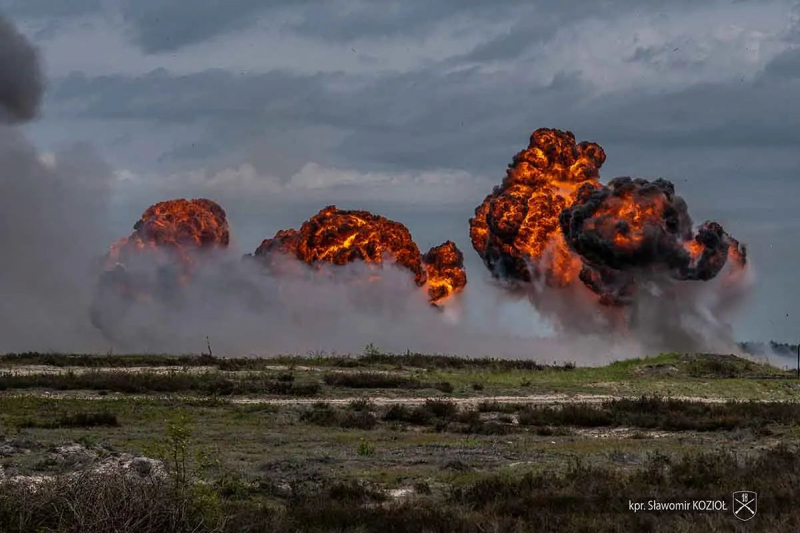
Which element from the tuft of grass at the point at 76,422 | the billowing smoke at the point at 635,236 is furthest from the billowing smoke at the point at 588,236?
the tuft of grass at the point at 76,422

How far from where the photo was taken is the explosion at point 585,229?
4099 inches

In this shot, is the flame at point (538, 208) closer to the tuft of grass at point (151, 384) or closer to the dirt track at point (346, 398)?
the dirt track at point (346, 398)

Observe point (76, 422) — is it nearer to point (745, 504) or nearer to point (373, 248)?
point (745, 504)

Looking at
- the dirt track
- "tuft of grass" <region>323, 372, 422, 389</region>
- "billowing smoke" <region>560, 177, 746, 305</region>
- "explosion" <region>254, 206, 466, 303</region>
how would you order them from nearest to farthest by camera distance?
the dirt track
"tuft of grass" <region>323, 372, 422, 389</region>
"billowing smoke" <region>560, 177, 746, 305</region>
"explosion" <region>254, 206, 466, 303</region>

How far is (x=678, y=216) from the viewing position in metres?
106

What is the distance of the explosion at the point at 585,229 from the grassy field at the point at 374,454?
44.2 meters

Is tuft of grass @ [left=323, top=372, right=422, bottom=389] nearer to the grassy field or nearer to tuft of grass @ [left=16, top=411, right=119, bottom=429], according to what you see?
the grassy field

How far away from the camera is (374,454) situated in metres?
28.2

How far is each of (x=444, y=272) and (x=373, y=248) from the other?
1017cm

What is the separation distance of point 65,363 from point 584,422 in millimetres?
41934

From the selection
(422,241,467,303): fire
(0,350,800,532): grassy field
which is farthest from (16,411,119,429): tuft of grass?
(422,241,467,303): fire

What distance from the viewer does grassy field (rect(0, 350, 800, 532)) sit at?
16812 mm

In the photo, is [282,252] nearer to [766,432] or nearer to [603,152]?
[603,152]

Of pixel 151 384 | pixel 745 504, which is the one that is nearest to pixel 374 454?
pixel 745 504
